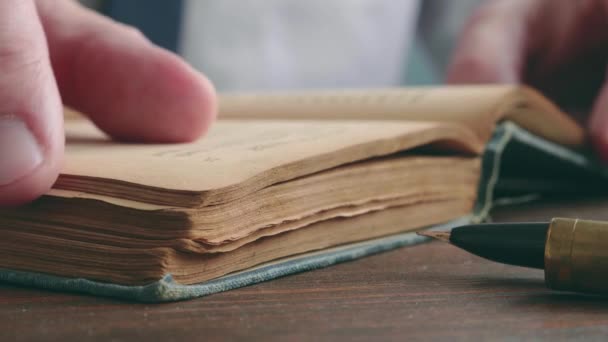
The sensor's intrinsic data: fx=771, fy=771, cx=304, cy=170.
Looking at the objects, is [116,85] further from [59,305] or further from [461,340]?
[461,340]

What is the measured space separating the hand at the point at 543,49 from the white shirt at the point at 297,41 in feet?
1.37

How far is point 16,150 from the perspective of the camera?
1.18 feet

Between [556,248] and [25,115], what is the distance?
0.25 m

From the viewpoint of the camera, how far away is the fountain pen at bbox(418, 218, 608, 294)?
32cm

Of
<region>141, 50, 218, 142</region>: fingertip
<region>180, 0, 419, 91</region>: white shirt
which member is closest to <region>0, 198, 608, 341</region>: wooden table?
<region>141, 50, 218, 142</region>: fingertip

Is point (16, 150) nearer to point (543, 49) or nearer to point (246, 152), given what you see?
point (246, 152)

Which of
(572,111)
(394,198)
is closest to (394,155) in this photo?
(394,198)

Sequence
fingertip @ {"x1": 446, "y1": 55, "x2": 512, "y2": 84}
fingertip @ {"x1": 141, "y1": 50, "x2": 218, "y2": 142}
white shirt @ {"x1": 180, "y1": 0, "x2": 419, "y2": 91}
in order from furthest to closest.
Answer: white shirt @ {"x1": 180, "y1": 0, "x2": 419, "y2": 91}
fingertip @ {"x1": 446, "y1": 55, "x2": 512, "y2": 84}
fingertip @ {"x1": 141, "y1": 50, "x2": 218, "y2": 142}

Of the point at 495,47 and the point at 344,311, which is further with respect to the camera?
the point at 495,47

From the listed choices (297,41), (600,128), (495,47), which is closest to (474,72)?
(495,47)

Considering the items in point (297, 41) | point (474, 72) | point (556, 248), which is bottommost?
point (297, 41)

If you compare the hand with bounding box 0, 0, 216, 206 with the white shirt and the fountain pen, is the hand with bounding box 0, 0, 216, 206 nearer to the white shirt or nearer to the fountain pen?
the fountain pen

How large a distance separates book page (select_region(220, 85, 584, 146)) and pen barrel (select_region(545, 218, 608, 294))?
10.9 inches

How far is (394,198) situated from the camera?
1.59 ft
